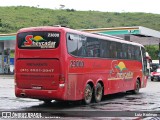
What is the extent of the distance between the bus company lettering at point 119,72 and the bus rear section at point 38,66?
4423mm

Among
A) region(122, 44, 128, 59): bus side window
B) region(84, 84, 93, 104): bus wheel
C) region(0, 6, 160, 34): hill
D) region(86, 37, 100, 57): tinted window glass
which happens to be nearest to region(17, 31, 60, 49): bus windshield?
region(86, 37, 100, 57): tinted window glass

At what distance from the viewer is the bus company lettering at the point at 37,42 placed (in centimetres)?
1441

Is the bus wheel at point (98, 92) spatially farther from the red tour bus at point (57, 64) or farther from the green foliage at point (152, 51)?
the green foliage at point (152, 51)

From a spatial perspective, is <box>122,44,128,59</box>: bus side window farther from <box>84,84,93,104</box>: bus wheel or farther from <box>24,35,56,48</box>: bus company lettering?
<box>24,35,56,48</box>: bus company lettering

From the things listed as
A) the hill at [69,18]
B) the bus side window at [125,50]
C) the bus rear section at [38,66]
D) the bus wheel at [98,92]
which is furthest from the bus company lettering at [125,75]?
the hill at [69,18]

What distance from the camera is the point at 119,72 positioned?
19281mm

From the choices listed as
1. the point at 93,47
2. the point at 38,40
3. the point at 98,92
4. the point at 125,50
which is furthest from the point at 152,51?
the point at 38,40

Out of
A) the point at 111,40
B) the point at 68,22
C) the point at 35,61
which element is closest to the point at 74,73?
the point at 35,61

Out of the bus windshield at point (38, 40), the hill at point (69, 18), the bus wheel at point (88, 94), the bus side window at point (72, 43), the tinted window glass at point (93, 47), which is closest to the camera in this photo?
the bus windshield at point (38, 40)

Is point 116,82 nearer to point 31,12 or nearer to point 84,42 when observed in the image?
point 84,42

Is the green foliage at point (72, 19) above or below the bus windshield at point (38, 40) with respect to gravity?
above

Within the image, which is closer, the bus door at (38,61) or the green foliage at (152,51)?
the bus door at (38,61)

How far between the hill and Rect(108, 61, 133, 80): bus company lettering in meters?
A: 55.4

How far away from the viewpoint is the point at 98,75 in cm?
1673
